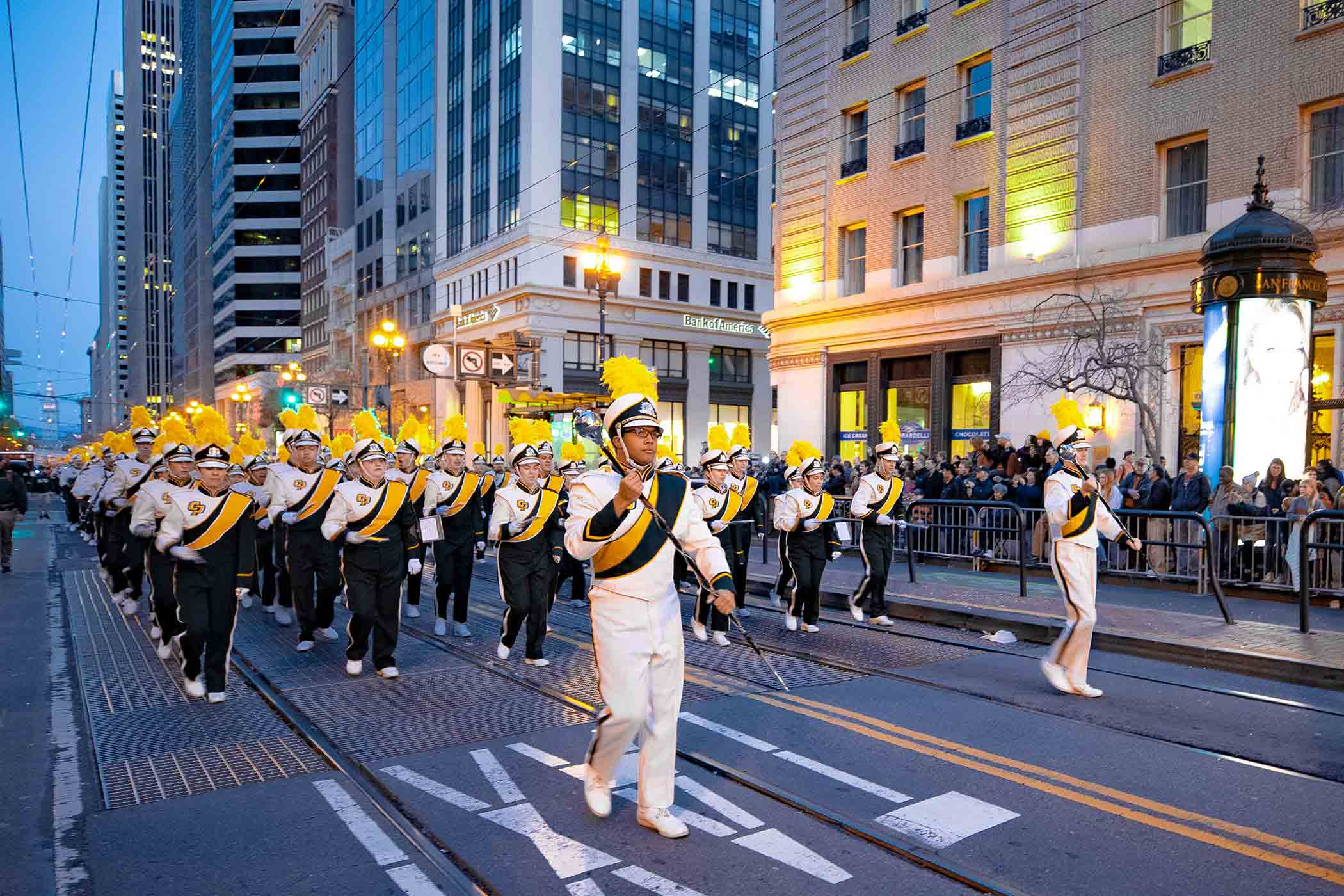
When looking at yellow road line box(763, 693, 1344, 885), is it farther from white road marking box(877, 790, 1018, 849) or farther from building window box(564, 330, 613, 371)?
building window box(564, 330, 613, 371)

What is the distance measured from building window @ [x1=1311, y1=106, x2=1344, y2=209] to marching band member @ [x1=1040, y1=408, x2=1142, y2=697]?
1348cm

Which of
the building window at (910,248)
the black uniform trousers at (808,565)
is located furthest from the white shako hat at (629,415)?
the building window at (910,248)

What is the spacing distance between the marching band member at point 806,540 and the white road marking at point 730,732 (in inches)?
142

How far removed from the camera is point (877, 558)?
10.6 m

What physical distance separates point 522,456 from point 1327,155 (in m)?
17.0

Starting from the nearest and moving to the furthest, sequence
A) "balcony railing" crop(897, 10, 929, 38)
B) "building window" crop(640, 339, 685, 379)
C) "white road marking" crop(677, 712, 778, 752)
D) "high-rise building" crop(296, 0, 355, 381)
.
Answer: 1. "white road marking" crop(677, 712, 778, 752)
2. "balcony railing" crop(897, 10, 929, 38)
3. "building window" crop(640, 339, 685, 379)
4. "high-rise building" crop(296, 0, 355, 381)

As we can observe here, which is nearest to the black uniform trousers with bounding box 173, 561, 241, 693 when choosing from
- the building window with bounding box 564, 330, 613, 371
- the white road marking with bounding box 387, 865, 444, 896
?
the white road marking with bounding box 387, 865, 444, 896

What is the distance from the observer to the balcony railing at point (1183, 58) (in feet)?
63.4

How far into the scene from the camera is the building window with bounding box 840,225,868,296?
26641 mm

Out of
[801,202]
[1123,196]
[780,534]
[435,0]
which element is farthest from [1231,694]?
[435,0]

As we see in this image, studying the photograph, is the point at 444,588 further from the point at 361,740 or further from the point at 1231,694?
the point at 1231,694

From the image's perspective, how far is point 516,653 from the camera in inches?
363

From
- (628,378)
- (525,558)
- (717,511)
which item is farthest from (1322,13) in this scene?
(628,378)

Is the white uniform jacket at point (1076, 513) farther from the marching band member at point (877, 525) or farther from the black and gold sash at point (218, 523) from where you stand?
the black and gold sash at point (218, 523)
